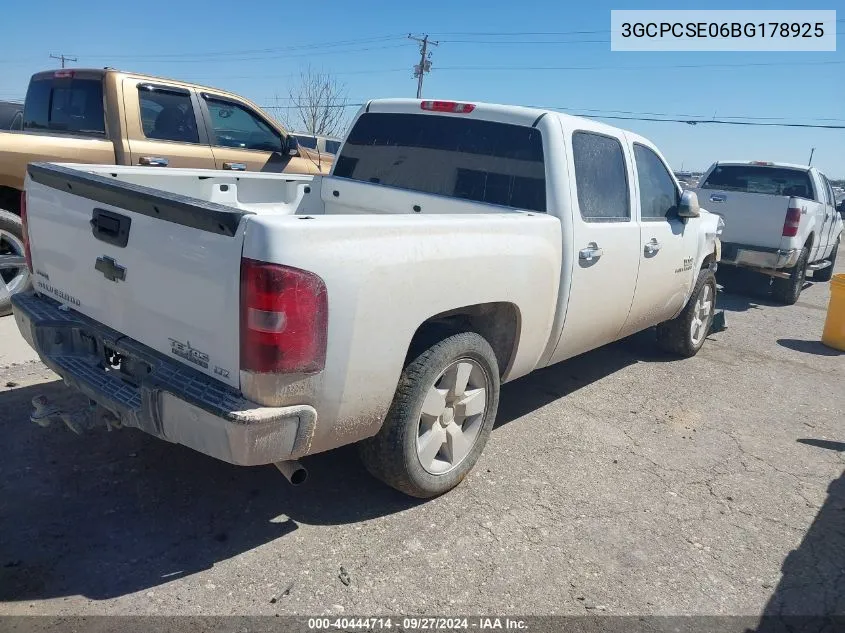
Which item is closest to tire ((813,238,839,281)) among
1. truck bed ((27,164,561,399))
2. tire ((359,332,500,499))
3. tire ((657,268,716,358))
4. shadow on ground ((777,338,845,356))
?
shadow on ground ((777,338,845,356))

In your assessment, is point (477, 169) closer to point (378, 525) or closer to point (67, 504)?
point (378, 525)

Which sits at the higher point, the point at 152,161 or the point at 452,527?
the point at 152,161

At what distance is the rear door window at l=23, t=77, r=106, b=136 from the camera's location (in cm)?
616

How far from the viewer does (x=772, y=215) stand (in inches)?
371

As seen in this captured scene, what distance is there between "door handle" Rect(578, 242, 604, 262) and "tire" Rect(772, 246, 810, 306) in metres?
7.11

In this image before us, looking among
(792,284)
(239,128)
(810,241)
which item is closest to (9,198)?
(239,128)

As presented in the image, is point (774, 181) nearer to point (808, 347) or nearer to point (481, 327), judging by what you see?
point (808, 347)

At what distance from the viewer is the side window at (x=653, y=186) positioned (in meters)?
4.92

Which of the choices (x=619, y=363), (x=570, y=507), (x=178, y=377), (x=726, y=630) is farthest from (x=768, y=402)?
(x=178, y=377)

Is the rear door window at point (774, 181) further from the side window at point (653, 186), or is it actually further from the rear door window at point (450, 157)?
the rear door window at point (450, 157)

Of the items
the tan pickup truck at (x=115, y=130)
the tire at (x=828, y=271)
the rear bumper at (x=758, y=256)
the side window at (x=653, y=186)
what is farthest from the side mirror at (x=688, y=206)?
the tire at (x=828, y=271)

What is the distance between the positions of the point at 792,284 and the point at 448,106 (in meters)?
7.65

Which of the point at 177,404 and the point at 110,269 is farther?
the point at 110,269

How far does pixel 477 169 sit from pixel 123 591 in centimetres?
292
